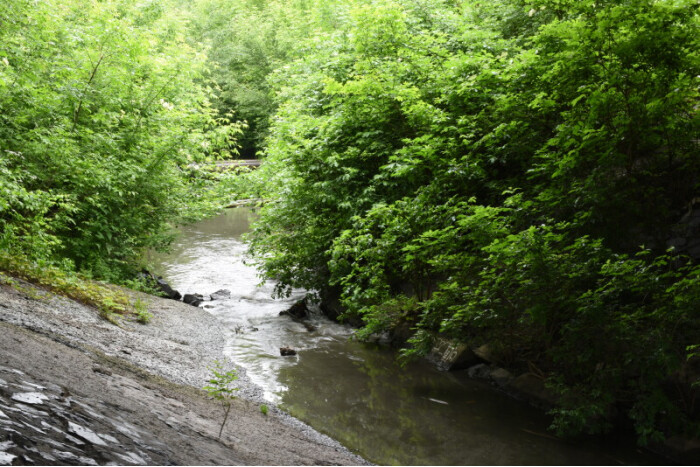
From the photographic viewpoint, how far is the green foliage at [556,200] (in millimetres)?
5914

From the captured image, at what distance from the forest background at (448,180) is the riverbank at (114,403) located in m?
1.43

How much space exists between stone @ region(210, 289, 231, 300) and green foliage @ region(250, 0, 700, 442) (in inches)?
160

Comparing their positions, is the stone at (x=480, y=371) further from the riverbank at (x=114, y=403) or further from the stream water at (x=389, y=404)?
the riverbank at (x=114, y=403)

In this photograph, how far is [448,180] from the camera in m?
8.87

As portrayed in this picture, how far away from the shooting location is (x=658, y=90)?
239 inches

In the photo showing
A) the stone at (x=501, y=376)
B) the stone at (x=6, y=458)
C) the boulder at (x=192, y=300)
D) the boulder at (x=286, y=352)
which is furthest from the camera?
the boulder at (x=192, y=300)

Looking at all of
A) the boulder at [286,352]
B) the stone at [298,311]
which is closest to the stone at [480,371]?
the boulder at [286,352]

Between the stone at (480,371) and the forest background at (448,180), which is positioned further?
the stone at (480,371)

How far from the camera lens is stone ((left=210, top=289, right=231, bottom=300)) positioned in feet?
44.0

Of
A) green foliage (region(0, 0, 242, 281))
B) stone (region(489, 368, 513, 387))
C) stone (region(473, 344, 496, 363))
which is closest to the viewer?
stone (region(489, 368, 513, 387))

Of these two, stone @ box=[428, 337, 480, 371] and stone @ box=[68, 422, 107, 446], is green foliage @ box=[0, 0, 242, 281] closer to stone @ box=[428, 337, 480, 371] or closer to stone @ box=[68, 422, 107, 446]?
stone @ box=[68, 422, 107, 446]

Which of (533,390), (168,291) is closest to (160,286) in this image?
(168,291)

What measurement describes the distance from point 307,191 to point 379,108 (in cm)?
239

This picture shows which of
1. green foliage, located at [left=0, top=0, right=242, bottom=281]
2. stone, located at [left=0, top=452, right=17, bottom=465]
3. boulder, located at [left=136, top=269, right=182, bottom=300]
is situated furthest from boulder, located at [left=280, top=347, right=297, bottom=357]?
stone, located at [left=0, top=452, right=17, bottom=465]
